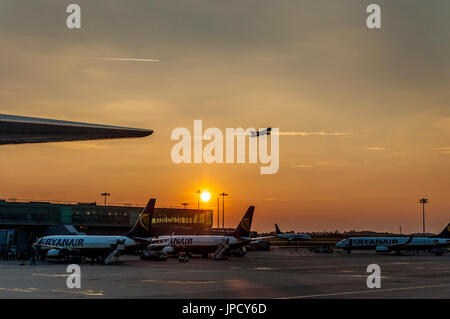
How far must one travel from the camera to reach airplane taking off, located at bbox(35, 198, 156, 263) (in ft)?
257

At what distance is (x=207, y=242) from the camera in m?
93.5

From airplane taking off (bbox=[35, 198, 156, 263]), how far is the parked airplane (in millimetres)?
10064

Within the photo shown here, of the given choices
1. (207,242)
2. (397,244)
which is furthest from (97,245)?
(397,244)

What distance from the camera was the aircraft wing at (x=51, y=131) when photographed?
9266mm

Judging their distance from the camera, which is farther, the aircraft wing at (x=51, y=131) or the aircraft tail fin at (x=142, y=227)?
the aircraft tail fin at (x=142, y=227)

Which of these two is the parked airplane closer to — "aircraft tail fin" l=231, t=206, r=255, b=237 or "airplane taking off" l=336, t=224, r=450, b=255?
"aircraft tail fin" l=231, t=206, r=255, b=237

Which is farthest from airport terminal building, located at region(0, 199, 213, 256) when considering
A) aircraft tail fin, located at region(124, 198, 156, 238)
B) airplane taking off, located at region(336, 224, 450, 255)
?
airplane taking off, located at region(336, 224, 450, 255)

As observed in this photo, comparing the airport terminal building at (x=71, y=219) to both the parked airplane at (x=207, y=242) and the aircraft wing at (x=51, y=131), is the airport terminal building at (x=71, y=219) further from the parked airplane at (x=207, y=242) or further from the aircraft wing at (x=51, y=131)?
the aircraft wing at (x=51, y=131)

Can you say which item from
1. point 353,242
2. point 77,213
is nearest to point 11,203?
point 77,213

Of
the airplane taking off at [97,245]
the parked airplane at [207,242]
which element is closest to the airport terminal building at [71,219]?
the parked airplane at [207,242]

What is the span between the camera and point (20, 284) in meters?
39.7

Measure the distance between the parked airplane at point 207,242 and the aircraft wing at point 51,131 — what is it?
80.1 meters
